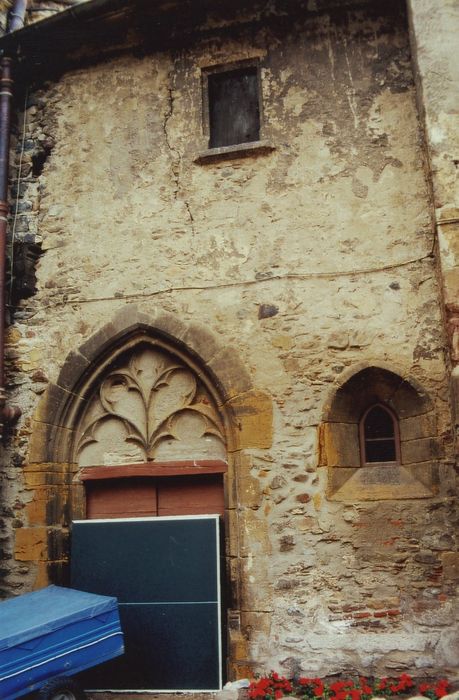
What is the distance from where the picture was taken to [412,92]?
6156 millimetres

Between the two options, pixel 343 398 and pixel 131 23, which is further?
pixel 131 23

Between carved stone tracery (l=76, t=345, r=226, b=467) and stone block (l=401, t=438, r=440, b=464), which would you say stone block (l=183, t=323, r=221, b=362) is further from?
stone block (l=401, t=438, r=440, b=464)

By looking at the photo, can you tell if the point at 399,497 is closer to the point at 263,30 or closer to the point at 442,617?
the point at 442,617

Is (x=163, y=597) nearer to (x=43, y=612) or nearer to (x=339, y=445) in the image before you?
(x=43, y=612)

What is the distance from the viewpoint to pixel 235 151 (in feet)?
21.0

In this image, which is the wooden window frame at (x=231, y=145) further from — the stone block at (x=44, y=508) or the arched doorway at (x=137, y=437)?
the stone block at (x=44, y=508)

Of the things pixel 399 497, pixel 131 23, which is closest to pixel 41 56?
pixel 131 23

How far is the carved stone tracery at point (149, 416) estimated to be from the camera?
622cm

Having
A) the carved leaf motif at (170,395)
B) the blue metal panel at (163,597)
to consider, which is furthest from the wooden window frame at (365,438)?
the carved leaf motif at (170,395)

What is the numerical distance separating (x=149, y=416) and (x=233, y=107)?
3.14 m

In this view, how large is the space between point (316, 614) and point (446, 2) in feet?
16.7

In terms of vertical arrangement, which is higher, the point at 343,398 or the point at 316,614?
the point at 343,398

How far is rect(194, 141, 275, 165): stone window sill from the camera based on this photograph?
632 cm

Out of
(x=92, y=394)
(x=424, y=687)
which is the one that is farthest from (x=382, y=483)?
(x=92, y=394)
